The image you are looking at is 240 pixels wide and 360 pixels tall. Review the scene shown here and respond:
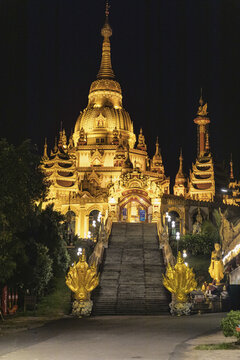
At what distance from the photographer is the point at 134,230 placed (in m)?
42.4

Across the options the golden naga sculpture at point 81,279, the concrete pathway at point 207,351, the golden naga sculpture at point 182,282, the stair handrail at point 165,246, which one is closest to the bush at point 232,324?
the concrete pathway at point 207,351

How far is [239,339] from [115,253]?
22051 mm

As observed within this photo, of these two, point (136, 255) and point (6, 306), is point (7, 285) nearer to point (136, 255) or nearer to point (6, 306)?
point (6, 306)

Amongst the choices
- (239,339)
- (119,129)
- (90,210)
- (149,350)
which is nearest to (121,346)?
(149,350)

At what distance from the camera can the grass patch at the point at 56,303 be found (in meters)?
26.7

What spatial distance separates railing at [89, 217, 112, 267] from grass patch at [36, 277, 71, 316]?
85.1 inches

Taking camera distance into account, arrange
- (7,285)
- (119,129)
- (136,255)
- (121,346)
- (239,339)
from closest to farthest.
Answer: (239,339) → (121,346) → (7,285) → (136,255) → (119,129)

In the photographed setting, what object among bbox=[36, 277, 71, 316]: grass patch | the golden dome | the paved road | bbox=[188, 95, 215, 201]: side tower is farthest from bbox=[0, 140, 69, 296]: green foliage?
the golden dome

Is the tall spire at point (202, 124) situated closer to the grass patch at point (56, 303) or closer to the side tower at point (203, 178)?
the side tower at point (203, 178)

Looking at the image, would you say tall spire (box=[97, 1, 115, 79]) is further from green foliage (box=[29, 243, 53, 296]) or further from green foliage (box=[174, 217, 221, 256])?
green foliage (box=[29, 243, 53, 296])

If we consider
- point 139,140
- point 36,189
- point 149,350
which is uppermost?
point 139,140

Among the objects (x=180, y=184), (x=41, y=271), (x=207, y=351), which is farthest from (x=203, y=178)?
(x=207, y=351)

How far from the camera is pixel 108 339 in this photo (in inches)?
660

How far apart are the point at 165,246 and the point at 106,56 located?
167 ft
